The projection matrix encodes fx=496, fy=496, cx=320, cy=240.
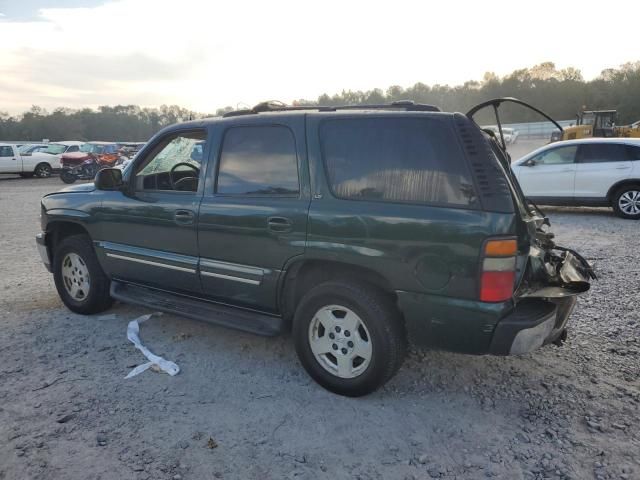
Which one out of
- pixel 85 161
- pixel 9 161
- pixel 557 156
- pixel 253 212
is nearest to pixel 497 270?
pixel 253 212

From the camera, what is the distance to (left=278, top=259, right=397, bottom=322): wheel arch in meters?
3.16

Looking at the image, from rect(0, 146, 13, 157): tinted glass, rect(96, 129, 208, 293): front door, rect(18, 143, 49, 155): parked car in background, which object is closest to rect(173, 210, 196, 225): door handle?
rect(96, 129, 208, 293): front door

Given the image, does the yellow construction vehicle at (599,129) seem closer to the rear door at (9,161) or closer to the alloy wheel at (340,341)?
the alloy wheel at (340,341)

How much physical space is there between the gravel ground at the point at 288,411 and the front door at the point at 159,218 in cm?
60

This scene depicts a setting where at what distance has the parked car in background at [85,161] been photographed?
856 inches

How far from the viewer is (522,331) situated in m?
2.83

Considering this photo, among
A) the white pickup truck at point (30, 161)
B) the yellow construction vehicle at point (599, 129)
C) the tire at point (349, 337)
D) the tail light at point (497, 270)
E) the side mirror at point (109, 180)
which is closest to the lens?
the tail light at point (497, 270)

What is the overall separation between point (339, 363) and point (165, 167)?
7.99 ft

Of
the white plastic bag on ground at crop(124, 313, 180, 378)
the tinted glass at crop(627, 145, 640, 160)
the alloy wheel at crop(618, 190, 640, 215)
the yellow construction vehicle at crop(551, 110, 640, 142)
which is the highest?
the yellow construction vehicle at crop(551, 110, 640, 142)

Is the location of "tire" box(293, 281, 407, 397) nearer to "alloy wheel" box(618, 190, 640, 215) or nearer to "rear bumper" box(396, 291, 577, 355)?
"rear bumper" box(396, 291, 577, 355)

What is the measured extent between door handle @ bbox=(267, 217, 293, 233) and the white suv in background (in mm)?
8987

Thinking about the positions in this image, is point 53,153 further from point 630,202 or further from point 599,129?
point 599,129

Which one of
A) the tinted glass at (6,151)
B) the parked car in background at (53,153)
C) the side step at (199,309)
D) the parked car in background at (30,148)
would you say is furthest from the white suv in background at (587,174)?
the parked car in background at (30,148)

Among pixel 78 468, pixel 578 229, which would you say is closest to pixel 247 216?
pixel 78 468
